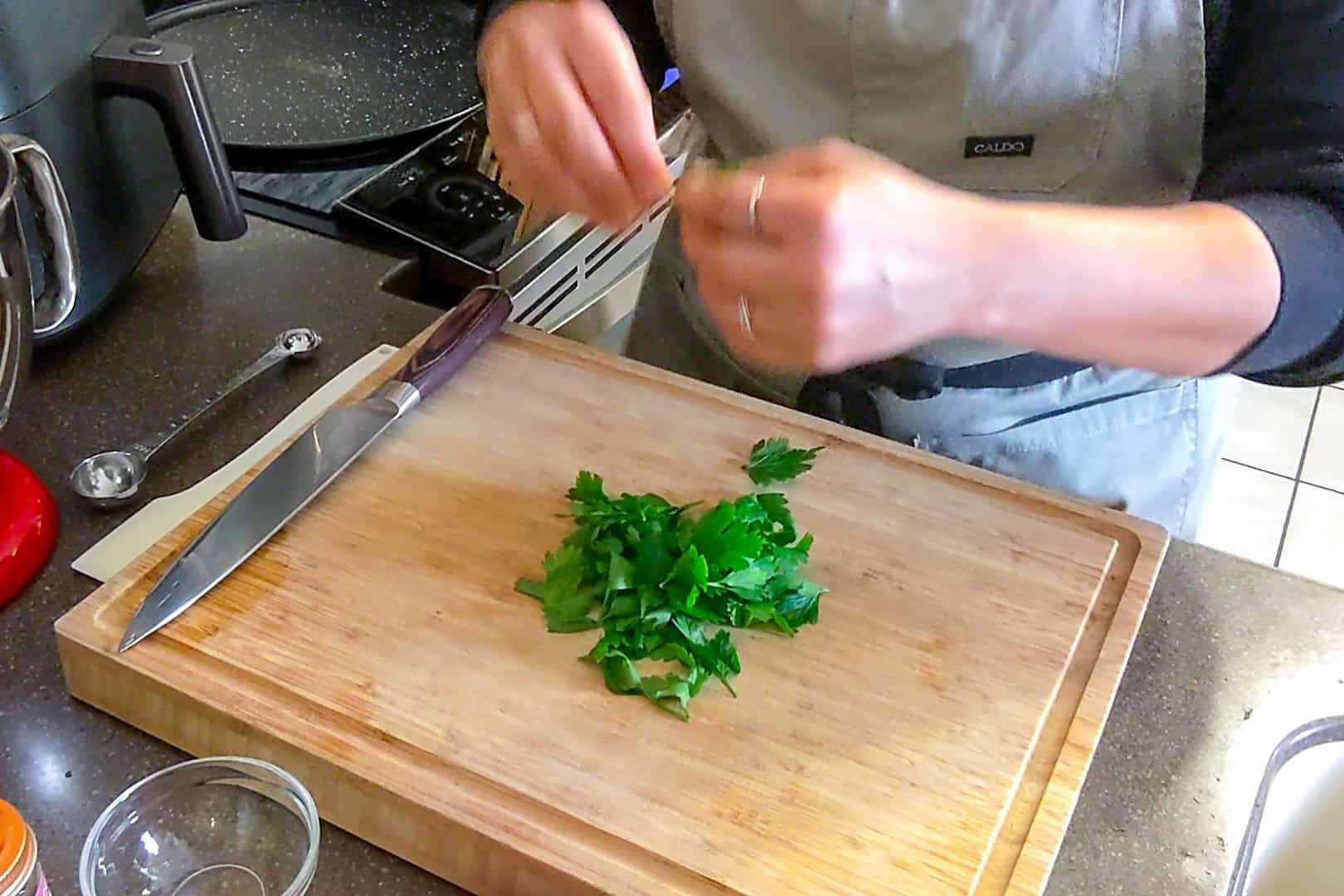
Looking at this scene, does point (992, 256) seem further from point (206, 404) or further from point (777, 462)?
point (206, 404)

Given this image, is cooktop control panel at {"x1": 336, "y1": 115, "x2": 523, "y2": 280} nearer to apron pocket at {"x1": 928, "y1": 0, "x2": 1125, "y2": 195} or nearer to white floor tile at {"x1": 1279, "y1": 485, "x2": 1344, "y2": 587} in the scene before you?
apron pocket at {"x1": 928, "y1": 0, "x2": 1125, "y2": 195}

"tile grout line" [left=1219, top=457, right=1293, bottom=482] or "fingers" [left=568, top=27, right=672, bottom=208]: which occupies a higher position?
"fingers" [left=568, top=27, right=672, bottom=208]

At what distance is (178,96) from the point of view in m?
0.82

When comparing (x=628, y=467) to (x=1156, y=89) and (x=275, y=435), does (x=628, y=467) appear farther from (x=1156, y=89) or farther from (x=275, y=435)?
(x=1156, y=89)

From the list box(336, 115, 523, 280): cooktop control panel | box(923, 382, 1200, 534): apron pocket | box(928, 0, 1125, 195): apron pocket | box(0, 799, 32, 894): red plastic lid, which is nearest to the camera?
box(0, 799, 32, 894): red plastic lid

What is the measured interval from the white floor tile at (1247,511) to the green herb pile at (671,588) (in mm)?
1552

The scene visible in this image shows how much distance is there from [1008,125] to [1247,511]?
5.27ft

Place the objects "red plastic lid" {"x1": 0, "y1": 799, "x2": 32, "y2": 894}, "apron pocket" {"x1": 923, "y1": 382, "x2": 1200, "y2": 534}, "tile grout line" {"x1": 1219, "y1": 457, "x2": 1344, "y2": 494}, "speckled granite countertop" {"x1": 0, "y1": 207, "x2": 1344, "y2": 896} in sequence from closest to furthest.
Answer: "red plastic lid" {"x1": 0, "y1": 799, "x2": 32, "y2": 894}
"speckled granite countertop" {"x1": 0, "y1": 207, "x2": 1344, "y2": 896}
"apron pocket" {"x1": 923, "y1": 382, "x2": 1200, "y2": 534}
"tile grout line" {"x1": 1219, "y1": 457, "x2": 1344, "y2": 494}

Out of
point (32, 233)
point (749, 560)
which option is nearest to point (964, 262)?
point (749, 560)

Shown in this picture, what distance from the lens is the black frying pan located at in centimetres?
108

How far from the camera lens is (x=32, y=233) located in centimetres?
79

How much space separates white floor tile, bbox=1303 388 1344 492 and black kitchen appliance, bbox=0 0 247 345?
77.0 inches

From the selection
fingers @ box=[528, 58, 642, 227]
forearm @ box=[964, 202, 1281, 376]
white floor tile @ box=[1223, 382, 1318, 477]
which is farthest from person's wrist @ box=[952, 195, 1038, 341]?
white floor tile @ box=[1223, 382, 1318, 477]

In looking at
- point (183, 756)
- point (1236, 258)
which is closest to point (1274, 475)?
point (1236, 258)
